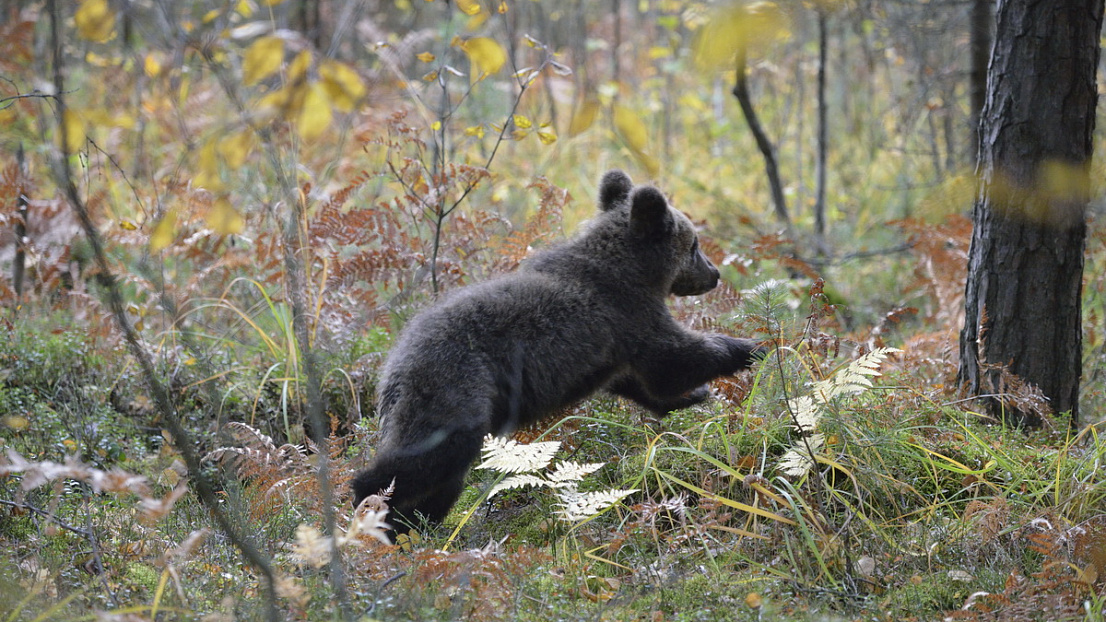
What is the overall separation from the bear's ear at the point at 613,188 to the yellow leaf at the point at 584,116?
11.8ft

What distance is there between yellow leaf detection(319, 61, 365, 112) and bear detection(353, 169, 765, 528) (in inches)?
87.1

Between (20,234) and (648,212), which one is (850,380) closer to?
(648,212)

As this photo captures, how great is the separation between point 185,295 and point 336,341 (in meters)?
Result: 1.33

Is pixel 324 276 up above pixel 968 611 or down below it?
above

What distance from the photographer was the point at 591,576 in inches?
152

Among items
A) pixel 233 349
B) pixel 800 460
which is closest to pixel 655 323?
pixel 800 460

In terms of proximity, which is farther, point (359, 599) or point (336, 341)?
point (336, 341)

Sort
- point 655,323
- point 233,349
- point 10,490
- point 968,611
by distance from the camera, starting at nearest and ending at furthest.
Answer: point 968,611
point 10,490
point 655,323
point 233,349

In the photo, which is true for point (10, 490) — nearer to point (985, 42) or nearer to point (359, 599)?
point (359, 599)

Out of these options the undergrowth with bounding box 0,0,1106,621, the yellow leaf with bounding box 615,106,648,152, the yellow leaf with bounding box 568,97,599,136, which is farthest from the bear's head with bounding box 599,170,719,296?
the yellow leaf with bounding box 615,106,648,152

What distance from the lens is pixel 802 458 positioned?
4082 mm

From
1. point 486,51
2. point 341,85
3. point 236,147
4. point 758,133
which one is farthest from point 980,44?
point 236,147

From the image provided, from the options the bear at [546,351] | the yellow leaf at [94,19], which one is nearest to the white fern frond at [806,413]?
the bear at [546,351]

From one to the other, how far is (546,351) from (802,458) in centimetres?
156
